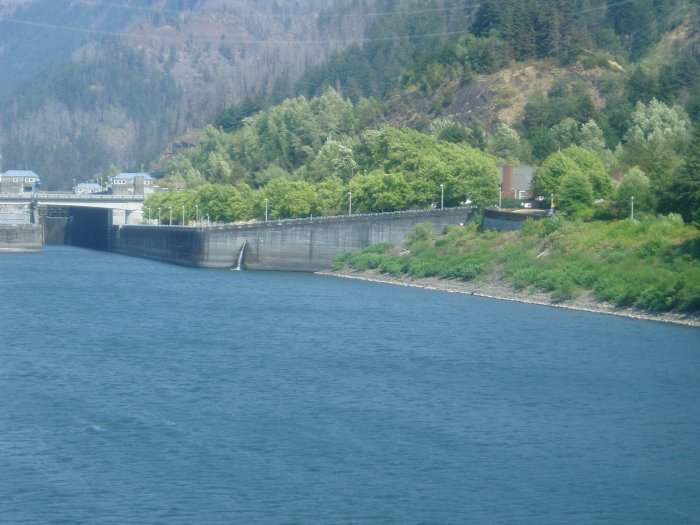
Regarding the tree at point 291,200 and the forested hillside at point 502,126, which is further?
the tree at point 291,200

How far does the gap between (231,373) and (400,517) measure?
1416cm

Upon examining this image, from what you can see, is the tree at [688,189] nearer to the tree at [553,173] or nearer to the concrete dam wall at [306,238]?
the tree at [553,173]

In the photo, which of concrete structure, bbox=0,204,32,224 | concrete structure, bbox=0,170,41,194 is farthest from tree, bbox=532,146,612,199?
concrete structure, bbox=0,170,41,194

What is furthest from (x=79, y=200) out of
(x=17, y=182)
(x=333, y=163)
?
(x=17, y=182)

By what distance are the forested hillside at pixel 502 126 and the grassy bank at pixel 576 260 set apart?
3.26m

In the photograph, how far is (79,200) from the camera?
11119 cm

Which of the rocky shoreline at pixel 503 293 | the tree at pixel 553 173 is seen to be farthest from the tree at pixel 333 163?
the tree at pixel 553 173

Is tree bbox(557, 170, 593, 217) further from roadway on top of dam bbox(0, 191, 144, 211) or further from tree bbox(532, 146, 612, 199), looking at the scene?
roadway on top of dam bbox(0, 191, 144, 211)

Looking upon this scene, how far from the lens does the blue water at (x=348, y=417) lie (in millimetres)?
25516

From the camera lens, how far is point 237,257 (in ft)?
264

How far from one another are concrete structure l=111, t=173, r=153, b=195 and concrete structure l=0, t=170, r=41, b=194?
Answer: 8.85 meters

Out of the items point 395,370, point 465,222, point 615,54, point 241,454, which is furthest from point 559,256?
point 615,54

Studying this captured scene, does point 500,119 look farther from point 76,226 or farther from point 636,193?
point 636,193

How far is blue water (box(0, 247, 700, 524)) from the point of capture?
25516 mm
